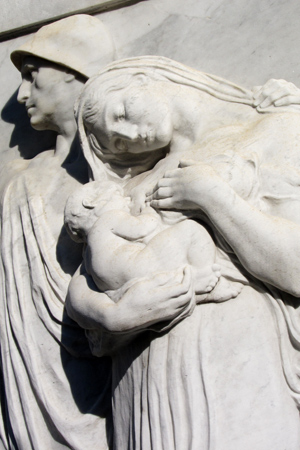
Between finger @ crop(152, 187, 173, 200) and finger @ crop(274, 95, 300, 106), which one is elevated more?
finger @ crop(274, 95, 300, 106)

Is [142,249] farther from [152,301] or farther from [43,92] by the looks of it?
[43,92]

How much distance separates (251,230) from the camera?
279 centimetres

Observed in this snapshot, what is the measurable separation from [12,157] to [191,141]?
5.04 feet

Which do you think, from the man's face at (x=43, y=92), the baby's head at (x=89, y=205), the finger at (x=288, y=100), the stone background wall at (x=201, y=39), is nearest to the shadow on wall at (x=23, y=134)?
the stone background wall at (x=201, y=39)

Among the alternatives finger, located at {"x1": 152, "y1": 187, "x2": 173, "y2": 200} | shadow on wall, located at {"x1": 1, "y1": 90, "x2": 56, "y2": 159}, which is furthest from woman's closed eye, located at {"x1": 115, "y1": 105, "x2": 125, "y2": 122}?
shadow on wall, located at {"x1": 1, "y1": 90, "x2": 56, "y2": 159}

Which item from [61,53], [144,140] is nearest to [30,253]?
[144,140]

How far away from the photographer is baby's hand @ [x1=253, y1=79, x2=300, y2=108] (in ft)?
10.5

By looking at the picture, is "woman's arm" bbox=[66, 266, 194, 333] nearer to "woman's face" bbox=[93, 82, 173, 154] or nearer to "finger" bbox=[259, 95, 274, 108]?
"woman's face" bbox=[93, 82, 173, 154]

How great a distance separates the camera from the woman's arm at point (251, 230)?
2771mm

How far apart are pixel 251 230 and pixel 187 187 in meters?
0.35

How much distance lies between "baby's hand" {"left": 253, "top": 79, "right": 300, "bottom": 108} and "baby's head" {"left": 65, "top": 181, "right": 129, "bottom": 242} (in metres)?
0.85

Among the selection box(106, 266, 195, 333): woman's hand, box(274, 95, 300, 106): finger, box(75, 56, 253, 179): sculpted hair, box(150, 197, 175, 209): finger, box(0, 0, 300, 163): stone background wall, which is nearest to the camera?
box(106, 266, 195, 333): woman's hand

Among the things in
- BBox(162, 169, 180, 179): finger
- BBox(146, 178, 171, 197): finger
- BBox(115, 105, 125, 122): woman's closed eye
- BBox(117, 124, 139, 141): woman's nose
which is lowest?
BBox(146, 178, 171, 197): finger

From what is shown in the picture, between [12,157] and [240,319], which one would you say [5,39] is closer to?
[12,157]
